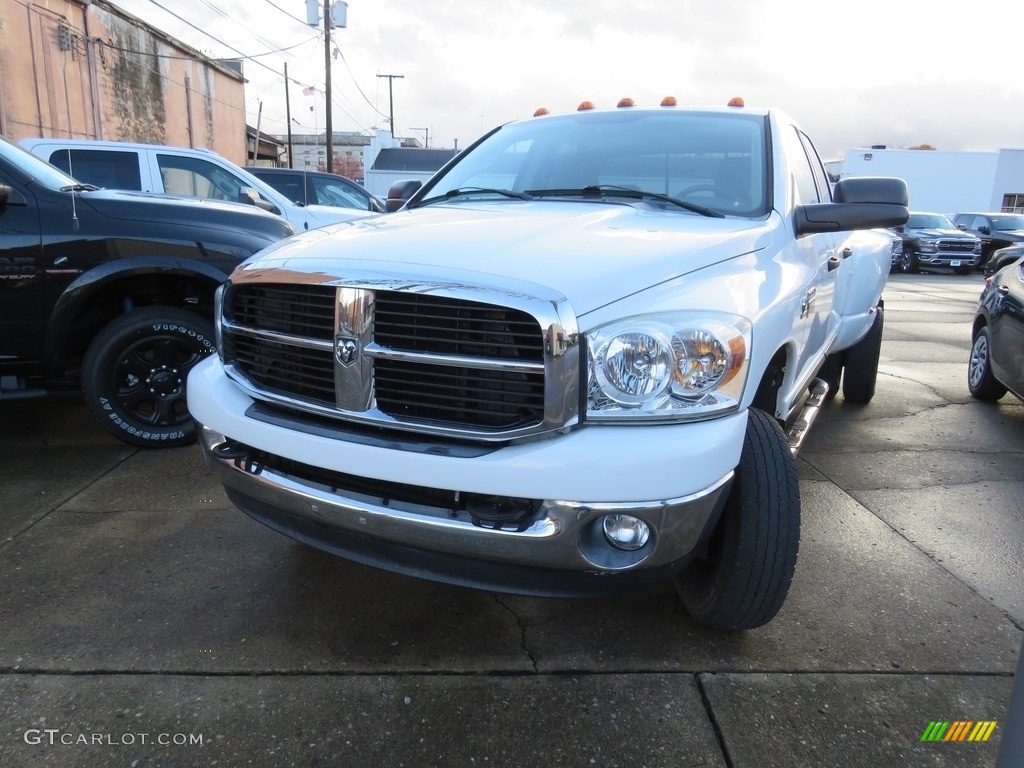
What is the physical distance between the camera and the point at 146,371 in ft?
13.6

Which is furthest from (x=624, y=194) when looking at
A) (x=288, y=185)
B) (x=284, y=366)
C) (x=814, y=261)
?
(x=288, y=185)

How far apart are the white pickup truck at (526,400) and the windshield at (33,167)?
216cm

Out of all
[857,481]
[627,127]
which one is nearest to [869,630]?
[857,481]

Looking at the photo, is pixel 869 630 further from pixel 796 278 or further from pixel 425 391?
pixel 425 391

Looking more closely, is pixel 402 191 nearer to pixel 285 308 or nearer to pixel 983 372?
pixel 285 308

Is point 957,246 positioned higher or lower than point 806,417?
higher

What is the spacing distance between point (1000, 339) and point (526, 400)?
486 cm

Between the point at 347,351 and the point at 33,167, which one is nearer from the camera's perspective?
the point at 347,351

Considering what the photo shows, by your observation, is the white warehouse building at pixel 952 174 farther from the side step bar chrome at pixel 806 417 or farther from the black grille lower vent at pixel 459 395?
the black grille lower vent at pixel 459 395

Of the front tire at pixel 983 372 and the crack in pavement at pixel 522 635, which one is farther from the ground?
the front tire at pixel 983 372

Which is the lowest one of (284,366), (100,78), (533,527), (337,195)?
(533,527)

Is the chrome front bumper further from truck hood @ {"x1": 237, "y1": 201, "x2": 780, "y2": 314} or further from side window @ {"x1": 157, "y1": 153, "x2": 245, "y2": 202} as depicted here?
side window @ {"x1": 157, "y1": 153, "x2": 245, "y2": 202}

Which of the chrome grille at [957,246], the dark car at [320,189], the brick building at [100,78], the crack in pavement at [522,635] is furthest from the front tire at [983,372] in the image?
the brick building at [100,78]

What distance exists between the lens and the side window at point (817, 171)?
162 inches
